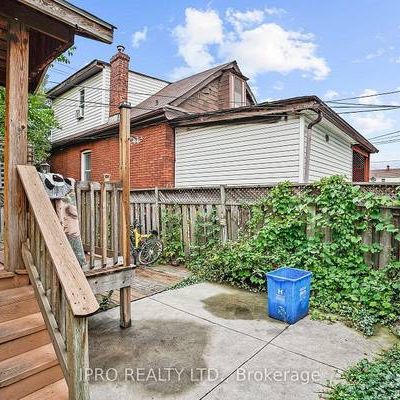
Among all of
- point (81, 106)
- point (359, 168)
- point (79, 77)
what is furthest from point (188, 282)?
point (79, 77)

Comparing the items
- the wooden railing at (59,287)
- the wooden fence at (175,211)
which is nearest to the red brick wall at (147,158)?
the wooden fence at (175,211)

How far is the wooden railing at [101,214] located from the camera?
126 inches

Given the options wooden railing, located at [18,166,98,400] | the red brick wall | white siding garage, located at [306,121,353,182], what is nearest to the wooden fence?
wooden railing, located at [18,166,98,400]

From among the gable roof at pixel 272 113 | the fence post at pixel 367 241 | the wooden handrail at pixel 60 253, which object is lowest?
the fence post at pixel 367 241

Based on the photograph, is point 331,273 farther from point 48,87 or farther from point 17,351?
point 48,87

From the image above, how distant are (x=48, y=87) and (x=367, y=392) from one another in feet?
59.0

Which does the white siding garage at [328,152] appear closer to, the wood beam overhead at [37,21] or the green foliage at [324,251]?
the green foliage at [324,251]

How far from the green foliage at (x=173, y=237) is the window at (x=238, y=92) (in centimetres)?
627

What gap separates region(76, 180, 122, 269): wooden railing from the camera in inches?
126

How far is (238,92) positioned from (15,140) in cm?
1039

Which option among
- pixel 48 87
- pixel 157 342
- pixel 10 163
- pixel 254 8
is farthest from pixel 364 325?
pixel 48 87

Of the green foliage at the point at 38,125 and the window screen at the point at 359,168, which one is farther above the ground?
the green foliage at the point at 38,125

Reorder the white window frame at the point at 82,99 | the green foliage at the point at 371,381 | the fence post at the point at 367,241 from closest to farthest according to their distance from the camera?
the green foliage at the point at 371,381
the fence post at the point at 367,241
the white window frame at the point at 82,99

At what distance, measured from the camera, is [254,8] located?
11453 mm
